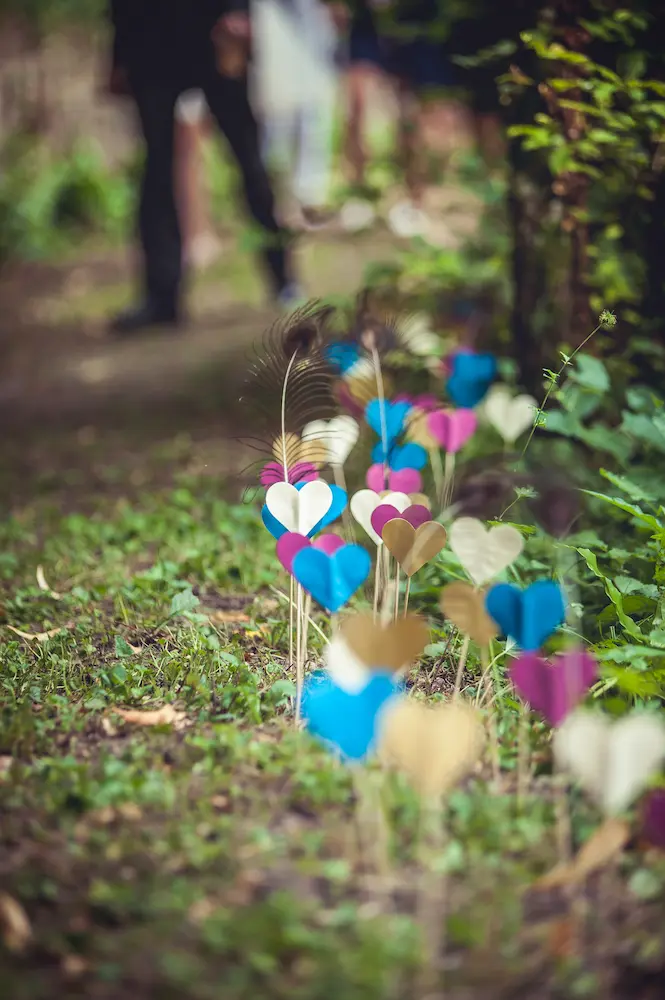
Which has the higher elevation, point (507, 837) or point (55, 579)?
point (507, 837)

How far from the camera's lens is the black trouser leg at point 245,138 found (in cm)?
450

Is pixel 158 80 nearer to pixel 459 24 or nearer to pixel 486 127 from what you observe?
pixel 486 127

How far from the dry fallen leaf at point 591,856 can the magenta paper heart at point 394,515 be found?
62 centimetres

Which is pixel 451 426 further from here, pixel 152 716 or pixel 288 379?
pixel 152 716

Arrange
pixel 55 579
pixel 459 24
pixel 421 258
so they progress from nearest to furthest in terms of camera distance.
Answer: pixel 55 579
pixel 459 24
pixel 421 258

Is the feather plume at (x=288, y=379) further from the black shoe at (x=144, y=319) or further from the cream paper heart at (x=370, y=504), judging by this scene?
the black shoe at (x=144, y=319)

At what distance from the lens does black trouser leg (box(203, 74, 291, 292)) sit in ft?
14.8

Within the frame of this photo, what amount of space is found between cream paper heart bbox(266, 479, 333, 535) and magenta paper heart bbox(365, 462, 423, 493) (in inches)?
9.8

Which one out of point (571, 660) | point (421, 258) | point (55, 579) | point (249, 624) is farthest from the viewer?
point (421, 258)

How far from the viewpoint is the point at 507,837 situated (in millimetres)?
1309

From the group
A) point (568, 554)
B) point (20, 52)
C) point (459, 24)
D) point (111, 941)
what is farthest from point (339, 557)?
point (20, 52)

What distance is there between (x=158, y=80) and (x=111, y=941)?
13.5ft

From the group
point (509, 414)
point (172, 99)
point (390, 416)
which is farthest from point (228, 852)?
point (172, 99)

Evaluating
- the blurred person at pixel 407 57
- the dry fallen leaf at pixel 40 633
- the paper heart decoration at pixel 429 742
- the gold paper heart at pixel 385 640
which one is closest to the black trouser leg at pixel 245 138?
the blurred person at pixel 407 57
